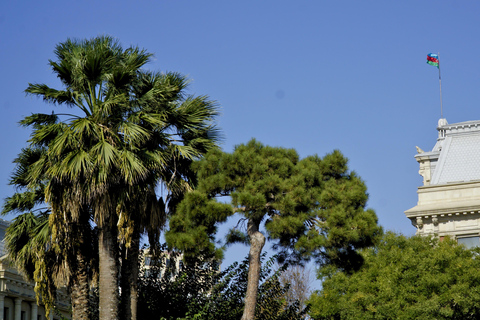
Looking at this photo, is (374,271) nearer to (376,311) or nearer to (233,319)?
(376,311)

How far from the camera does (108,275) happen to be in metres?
22.8

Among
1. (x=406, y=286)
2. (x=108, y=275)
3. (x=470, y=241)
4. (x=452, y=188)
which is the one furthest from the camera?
(x=452, y=188)

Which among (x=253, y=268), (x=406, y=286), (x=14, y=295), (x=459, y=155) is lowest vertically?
(x=253, y=268)

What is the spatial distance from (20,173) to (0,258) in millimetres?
16105

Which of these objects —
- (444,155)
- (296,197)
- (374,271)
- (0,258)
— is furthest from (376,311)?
(0,258)

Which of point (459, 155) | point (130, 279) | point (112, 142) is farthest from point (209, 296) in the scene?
point (459, 155)

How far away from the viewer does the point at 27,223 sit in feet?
87.4

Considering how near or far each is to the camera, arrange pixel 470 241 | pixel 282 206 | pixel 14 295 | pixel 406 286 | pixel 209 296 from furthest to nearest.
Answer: pixel 14 295 < pixel 470 241 < pixel 406 286 < pixel 209 296 < pixel 282 206

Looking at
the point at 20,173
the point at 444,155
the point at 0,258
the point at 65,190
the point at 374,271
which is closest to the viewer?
the point at 65,190

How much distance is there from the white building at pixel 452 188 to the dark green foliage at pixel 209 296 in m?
12.6

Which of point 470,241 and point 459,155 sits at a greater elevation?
point 459,155

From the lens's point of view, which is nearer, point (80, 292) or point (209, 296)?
point (80, 292)

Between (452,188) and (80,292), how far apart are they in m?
24.2

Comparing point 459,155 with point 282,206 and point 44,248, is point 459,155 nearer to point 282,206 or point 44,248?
point 282,206
